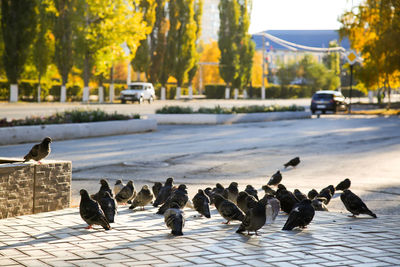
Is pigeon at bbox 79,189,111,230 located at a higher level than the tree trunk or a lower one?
lower

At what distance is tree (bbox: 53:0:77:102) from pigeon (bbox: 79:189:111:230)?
4331cm

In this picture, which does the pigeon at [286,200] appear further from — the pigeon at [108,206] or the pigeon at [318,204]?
the pigeon at [108,206]

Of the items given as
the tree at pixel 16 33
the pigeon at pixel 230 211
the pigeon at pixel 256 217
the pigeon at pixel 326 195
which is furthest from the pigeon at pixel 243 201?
the tree at pixel 16 33

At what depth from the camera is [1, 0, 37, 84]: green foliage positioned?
4503cm

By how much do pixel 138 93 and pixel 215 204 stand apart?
147 feet

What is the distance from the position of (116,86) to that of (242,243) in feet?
196

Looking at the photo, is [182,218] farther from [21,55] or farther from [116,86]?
[116,86]

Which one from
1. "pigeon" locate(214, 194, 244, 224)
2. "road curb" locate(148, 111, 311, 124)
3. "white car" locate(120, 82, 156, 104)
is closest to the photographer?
"pigeon" locate(214, 194, 244, 224)

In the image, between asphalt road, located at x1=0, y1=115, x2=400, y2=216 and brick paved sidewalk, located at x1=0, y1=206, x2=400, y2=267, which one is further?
asphalt road, located at x1=0, y1=115, x2=400, y2=216

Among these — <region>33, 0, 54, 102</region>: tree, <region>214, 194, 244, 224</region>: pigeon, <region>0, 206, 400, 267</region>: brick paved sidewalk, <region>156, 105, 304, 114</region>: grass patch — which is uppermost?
<region>33, 0, 54, 102</region>: tree

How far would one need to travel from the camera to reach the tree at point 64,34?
159 feet

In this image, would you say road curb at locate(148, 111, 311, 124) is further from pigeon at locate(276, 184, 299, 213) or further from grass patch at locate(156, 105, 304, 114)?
pigeon at locate(276, 184, 299, 213)

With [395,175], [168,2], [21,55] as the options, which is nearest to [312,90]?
[168,2]

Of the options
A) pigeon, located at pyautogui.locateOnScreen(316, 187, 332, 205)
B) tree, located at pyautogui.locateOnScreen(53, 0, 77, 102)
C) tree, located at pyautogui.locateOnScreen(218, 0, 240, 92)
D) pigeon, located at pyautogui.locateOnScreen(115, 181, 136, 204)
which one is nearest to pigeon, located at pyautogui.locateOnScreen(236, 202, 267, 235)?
pigeon, located at pyautogui.locateOnScreen(115, 181, 136, 204)
